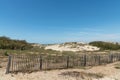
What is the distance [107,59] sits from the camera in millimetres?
19266

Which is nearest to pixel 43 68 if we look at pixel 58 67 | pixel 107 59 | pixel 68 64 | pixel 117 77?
pixel 58 67

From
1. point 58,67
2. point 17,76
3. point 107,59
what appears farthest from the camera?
point 107,59

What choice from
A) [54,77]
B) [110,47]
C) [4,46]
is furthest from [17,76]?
[110,47]

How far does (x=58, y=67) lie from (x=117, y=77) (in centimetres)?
459

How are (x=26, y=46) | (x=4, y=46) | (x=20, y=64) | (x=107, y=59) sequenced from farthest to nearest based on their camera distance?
(x=26, y=46)
(x=4, y=46)
(x=107, y=59)
(x=20, y=64)

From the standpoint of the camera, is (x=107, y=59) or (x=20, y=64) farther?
(x=107, y=59)

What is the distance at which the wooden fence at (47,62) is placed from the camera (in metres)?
12.4

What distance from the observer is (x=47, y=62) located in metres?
14.6

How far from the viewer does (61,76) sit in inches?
446

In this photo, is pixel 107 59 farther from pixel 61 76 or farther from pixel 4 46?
pixel 4 46

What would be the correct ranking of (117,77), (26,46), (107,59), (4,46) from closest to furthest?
1. (117,77)
2. (107,59)
3. (4,46)
4. (26,46)

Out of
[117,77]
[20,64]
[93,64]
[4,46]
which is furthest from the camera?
[4,46]

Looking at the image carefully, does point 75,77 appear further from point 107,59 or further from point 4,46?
point 4,46

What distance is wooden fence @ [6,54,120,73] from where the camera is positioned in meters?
12.4
